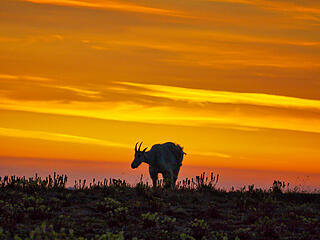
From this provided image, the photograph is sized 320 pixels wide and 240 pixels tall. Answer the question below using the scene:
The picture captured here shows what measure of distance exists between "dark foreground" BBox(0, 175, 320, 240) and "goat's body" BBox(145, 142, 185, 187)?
21.0 feet

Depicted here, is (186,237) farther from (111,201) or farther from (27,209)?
(27,209)

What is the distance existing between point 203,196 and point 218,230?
438 cm

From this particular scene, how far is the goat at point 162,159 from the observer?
27.8 meters

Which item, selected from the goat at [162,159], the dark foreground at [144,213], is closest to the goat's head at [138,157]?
the goat at [162,159]

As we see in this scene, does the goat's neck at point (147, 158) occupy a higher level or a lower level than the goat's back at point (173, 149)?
lower

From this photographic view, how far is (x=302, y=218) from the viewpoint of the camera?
1769cm

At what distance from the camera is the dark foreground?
50.4 feet

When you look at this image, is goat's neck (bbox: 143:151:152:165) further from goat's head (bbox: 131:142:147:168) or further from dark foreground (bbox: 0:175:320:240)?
dark foreground (bbox: 0:175:320:240)

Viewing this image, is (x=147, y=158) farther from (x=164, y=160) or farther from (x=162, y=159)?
(x=164, y=160)

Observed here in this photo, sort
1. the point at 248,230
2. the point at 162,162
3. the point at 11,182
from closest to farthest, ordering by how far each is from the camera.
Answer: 1. the point at 248,230
2. the point at 11,182
3. the point at 162,162

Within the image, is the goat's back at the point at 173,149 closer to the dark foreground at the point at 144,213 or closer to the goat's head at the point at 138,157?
the goat's head at the point at 138,157

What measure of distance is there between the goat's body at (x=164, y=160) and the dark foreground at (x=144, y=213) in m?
6.39

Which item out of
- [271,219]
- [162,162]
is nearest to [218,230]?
[271,219]

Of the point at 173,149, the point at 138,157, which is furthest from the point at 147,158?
the point at 173,149
